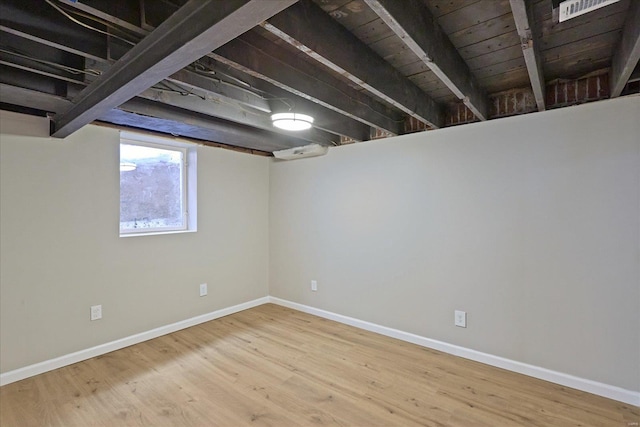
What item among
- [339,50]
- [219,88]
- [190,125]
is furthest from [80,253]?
[339,50]

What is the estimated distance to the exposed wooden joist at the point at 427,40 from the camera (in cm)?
128

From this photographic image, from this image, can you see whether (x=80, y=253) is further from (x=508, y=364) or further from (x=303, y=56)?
(x=508, y=364)

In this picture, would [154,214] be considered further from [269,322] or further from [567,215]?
[567,215]

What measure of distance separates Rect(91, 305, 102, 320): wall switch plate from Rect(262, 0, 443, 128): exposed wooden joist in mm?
2820

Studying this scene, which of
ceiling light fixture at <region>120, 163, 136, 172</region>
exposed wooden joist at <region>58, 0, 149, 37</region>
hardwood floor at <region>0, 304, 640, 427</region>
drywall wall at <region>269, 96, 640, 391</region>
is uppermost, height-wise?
exposed wooden joist at <region>58, 0, 149, 37</region>

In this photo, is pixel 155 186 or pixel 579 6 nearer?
pixel 579 6

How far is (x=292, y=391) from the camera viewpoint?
7.43 feet

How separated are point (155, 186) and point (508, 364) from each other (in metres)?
3.74

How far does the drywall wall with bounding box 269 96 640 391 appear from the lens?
7.02ft

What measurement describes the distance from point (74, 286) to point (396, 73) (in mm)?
3115

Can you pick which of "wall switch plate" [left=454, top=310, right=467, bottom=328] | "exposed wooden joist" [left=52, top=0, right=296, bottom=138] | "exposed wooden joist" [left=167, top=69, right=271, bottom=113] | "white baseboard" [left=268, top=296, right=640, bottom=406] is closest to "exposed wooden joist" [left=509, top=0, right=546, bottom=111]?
"exposed wooden joist" [left=52, top=0, right=296, bottom=138]

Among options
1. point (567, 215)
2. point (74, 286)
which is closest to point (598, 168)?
point (567, 215)

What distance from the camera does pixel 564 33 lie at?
171 cm

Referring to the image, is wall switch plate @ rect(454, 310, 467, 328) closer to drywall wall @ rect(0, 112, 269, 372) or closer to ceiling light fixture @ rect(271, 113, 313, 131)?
ceiling light fixture @ rect(271, 113, 313, 131)
